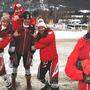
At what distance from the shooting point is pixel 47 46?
8.52 meters

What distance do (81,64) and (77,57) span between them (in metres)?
0.10

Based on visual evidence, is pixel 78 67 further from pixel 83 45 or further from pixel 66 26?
pixel 66 26

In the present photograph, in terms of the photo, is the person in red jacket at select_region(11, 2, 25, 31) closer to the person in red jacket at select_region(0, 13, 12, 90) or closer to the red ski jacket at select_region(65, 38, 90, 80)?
the person in red jacket at select_region(0, 13, 12, 90)

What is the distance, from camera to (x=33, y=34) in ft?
28.8

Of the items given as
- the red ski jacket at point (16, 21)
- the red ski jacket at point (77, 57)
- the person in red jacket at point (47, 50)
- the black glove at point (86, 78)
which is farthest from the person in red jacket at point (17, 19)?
the black glove at point (86, 78)

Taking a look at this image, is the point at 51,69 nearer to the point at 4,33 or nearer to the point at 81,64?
the point at 4,33

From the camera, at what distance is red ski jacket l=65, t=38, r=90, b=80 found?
5445mm

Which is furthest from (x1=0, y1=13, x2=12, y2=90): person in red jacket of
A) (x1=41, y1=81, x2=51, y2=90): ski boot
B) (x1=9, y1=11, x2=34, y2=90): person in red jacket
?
(x1=41, y1=81, x2=51, y2=90): ski boot

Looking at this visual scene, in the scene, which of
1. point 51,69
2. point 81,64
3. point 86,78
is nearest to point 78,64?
point 81,64

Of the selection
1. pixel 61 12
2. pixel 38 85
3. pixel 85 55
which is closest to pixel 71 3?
pixel 61 12

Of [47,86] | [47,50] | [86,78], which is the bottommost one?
[47,86]

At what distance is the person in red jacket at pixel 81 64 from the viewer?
545 cm

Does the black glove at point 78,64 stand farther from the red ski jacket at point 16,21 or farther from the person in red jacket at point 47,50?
the red ski jacket at point 16,21

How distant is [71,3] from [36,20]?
22.3 metres
